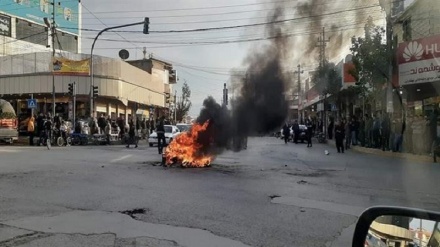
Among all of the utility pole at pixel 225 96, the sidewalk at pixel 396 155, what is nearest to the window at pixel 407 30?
the sidewalk at pixel 396 155

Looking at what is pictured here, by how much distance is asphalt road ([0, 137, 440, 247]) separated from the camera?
5.84 m

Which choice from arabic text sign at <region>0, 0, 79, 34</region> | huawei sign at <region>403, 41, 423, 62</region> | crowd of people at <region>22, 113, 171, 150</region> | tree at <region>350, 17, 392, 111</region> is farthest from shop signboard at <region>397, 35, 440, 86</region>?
arabic text sign at <region>0, 0, 79, 34</region>

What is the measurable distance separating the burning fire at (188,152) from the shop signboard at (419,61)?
9725 mm

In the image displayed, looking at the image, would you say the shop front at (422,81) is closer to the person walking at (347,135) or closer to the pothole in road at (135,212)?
the person walking at (347,135)

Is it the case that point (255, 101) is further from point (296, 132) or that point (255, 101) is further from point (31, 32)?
point (31, 32)

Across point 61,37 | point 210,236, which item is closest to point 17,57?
point 61,37

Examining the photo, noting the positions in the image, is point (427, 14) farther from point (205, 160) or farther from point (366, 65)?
point (205, 160)

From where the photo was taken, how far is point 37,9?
56688 millimetres

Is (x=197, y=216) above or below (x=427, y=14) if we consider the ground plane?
below

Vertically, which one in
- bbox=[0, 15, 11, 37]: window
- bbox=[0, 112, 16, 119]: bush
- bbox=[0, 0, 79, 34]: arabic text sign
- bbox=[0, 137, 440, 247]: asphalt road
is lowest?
bbox=[0, 137, 440, 247]: asphalt road

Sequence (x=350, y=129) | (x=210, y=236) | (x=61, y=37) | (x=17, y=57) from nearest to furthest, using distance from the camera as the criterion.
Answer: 1. (x=210, y=236)
2. (x=350, y=129)
3. (x=17, y=57)
4. (x=61, y=37)

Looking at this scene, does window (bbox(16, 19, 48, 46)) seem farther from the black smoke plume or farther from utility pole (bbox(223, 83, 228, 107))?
the black smoke plume

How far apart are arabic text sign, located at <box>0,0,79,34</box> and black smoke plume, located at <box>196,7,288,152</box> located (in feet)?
132

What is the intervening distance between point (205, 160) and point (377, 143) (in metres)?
10.5
